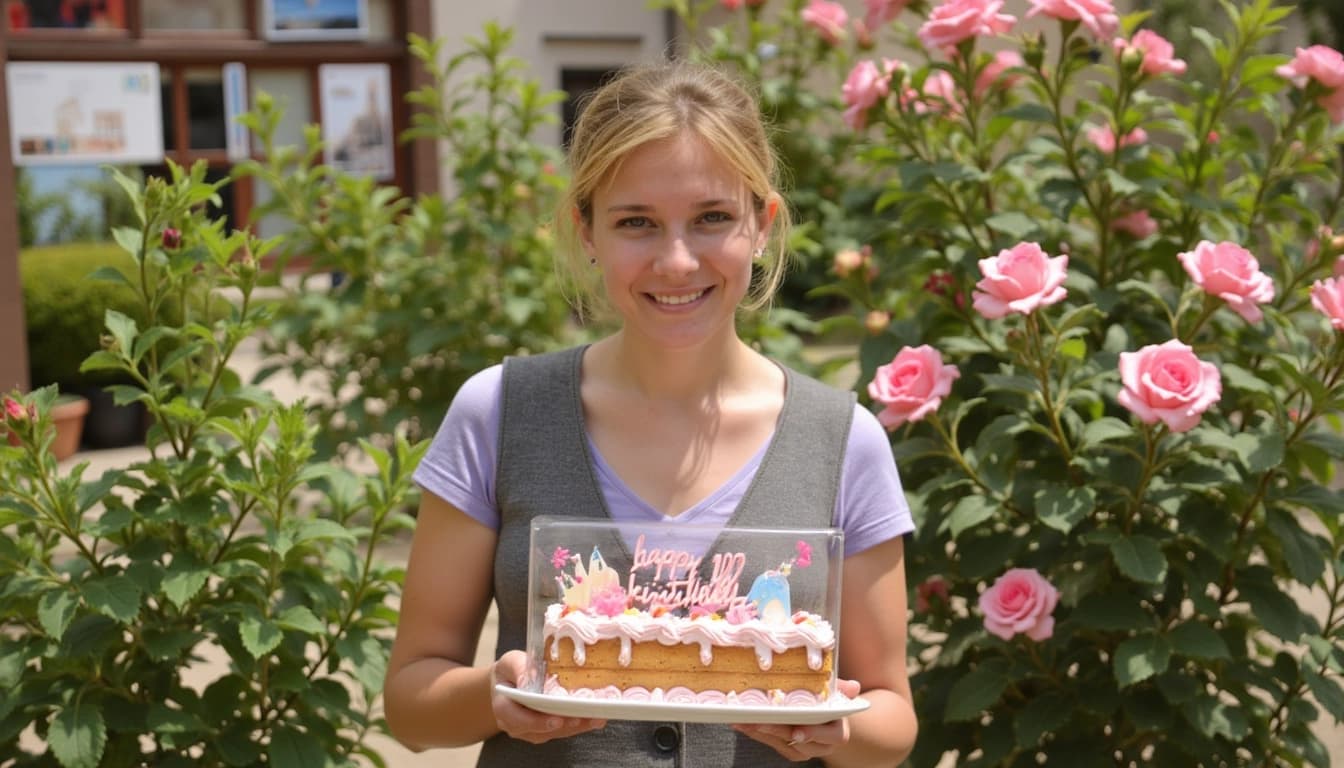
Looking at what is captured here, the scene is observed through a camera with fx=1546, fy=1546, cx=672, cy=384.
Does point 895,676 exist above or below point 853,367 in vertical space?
above

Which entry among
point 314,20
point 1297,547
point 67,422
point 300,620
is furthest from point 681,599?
point 314,20

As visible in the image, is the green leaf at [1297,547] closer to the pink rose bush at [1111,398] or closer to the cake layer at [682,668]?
the pink rose bush at [1111,398]

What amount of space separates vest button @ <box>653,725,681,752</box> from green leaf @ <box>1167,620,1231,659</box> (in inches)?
44.3

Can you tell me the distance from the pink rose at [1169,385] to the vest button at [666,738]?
3.22 feet

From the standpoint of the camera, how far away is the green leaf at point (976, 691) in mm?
2652

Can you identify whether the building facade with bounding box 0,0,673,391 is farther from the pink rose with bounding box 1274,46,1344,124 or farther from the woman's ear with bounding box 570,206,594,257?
the woman's ear with bounding box 570,206,594,257

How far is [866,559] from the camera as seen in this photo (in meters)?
1.83

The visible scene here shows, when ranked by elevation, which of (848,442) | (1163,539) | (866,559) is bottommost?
(1163,539)

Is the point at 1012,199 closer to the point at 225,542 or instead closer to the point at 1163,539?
the point at 1163,539

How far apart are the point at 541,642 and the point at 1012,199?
3.04m

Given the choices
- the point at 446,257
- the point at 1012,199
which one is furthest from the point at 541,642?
the point at 446,257

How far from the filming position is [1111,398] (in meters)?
2.86

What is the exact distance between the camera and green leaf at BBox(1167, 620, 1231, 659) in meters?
2.53

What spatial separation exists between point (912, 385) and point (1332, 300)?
2.18ft
